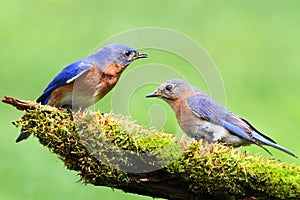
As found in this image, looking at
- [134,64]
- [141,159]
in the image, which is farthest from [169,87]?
[134,64]

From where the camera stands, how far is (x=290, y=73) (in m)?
8.56

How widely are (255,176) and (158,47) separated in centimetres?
115

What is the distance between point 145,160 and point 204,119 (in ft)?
2.89

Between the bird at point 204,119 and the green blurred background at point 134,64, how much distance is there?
4.73ft

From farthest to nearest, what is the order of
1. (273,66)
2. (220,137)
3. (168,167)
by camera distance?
(273,66) → (220,137) → (168,167)

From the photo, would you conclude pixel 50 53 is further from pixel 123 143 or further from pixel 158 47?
pixel 123 143

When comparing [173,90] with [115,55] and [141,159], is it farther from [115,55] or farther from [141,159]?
[141,159]

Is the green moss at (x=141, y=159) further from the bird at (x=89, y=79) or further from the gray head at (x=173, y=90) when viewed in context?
the gray head at (x=173, y=90)

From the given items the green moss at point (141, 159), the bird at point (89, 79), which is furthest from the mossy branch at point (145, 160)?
the bird at point (89, 79)

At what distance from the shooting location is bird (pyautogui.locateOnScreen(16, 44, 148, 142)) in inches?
185

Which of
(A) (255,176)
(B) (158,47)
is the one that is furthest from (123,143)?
(B) (158,47)

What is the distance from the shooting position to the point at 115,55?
483cm

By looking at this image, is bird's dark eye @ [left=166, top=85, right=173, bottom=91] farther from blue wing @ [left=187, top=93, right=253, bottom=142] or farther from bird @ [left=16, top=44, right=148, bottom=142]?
bird @ [left=16, top=44, right=148, bottom=142]

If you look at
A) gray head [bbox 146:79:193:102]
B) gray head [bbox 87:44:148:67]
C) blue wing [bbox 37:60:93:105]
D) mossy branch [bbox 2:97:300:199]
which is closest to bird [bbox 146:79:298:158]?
gray head [bbox 146:79:193:102]
